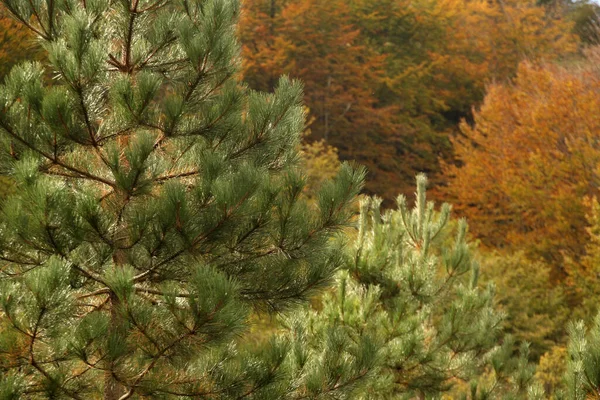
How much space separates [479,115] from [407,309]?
1884cm

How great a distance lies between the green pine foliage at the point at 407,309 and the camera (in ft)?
23.6

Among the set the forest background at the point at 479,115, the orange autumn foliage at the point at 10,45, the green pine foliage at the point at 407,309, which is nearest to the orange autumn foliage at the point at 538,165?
the forest background at the point at 479,115

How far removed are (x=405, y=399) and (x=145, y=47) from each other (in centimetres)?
388

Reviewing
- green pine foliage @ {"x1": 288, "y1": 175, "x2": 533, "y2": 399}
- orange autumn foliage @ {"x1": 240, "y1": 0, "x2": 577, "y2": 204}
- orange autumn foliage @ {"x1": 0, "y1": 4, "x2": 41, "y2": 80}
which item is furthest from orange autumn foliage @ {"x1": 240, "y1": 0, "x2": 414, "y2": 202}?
green pine foliage @ {"x1": 288, "y1": 175, "x2": 533, "y2": 399}

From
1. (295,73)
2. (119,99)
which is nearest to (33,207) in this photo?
(119,99)

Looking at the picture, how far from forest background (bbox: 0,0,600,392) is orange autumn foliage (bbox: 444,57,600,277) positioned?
46mm

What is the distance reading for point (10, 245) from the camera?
15.0ft

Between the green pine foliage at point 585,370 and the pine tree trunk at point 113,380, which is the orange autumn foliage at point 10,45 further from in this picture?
the green pine foliage at point 585,370

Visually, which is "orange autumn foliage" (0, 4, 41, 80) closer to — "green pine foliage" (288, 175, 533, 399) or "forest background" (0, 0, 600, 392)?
"forest background" (0, 0, 600, 392)

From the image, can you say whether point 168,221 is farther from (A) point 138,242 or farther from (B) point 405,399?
(B) point 405,399

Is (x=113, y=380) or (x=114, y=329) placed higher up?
(x=114, y=329)

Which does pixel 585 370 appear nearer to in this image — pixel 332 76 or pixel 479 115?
pixel 479 115

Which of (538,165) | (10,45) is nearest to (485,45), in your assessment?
(538,165)

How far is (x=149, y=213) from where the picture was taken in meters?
4.52
